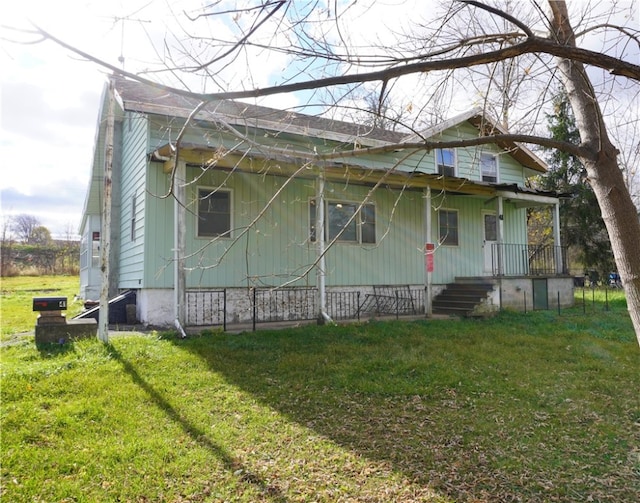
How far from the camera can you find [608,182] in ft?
8.96

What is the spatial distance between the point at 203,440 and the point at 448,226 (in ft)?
35.8

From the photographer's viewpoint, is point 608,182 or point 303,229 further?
point 303,229

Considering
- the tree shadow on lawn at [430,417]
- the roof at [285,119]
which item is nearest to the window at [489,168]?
the roof at [285,119]

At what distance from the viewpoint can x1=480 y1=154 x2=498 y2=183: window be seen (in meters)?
14.8

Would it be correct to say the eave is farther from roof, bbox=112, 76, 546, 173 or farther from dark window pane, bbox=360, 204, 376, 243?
dark window pane, bbox=360, 204, 376, 243

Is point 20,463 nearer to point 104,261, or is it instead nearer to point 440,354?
point 104,261

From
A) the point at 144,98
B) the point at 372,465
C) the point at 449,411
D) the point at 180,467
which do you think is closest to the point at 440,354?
the point at 449,411

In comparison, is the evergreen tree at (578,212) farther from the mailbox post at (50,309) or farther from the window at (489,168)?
the mailbox post at (50,309)

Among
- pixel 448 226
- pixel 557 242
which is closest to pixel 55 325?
pixel 448 226

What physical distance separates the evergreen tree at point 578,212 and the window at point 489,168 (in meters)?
7.74

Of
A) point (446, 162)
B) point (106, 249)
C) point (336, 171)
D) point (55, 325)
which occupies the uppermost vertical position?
point (446, 162)

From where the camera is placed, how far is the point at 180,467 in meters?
3.59

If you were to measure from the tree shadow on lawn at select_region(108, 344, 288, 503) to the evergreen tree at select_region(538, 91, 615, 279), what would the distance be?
20.8m

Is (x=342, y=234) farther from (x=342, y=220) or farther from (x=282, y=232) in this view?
(x=282, y=232)
